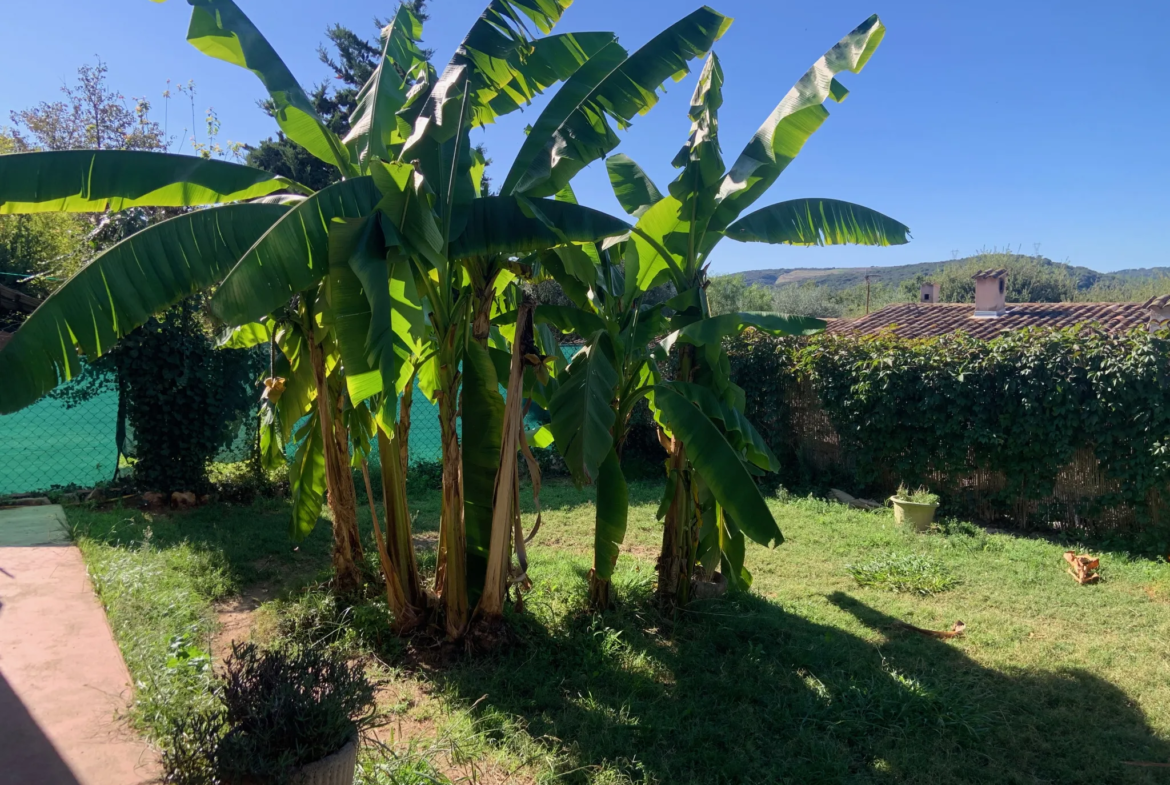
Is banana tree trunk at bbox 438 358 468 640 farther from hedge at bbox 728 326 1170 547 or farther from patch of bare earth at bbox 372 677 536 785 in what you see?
hedge at bbox 728 326 1170 547

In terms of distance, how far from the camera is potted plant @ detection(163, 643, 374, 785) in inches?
94.3

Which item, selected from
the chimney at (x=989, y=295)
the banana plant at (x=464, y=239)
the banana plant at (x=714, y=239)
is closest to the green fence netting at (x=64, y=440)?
the banana plant at (x=464, y=239)

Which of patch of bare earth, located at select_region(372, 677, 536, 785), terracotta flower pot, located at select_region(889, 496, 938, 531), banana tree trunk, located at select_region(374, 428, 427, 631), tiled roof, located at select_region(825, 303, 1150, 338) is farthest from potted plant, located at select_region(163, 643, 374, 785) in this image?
tiled roof, located at select_region(825, 303, 1150, 338)

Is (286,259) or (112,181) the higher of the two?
(112,181)

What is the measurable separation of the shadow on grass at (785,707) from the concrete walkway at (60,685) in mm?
1701

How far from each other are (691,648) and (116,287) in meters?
4.00

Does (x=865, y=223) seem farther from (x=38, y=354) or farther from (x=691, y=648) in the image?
(x=38, y=354)

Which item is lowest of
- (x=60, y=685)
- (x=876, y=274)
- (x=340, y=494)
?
(x=60, y=685)

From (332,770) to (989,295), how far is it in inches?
741

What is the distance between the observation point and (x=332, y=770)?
2508mm

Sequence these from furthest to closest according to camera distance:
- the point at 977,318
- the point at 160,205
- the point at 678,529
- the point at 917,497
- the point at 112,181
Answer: the point at 977,318 → the point at 917,497 → the point at 678,529 → the point at 160,205 → the point at 112,181

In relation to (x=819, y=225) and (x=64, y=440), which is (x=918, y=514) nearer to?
(x=819, y=225)

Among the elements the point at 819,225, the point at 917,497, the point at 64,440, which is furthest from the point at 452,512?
the point at 64,440

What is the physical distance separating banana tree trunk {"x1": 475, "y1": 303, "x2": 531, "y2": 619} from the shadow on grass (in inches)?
18.9
